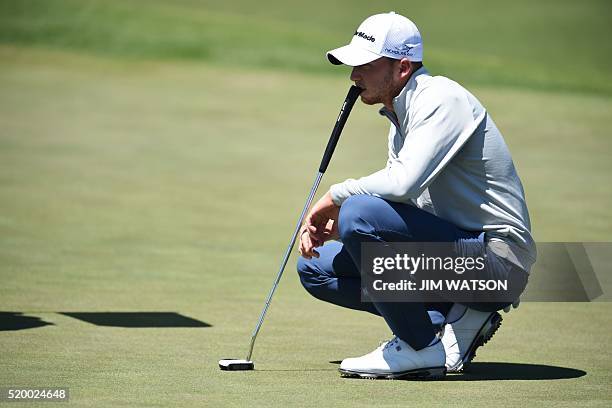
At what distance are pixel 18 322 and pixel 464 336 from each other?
2014 mm

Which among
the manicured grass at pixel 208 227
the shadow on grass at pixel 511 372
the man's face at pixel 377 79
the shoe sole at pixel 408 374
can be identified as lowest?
the manicured grass at pixel 208 227

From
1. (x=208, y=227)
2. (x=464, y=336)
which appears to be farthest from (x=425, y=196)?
(x=208, y=227)

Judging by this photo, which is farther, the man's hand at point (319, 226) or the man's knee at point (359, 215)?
the man's hand at point (319, 226)

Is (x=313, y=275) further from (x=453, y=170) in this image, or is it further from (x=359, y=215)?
(x=453, y=170)

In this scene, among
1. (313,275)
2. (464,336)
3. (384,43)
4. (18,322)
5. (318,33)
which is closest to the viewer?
(384,43)

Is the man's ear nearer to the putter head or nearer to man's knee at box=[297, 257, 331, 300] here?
man's knee at box=[297, 257, 331, 300]

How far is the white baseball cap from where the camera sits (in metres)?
4.52

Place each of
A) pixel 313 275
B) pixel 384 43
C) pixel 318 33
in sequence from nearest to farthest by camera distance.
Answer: pixel 384 43, pixel 313 275, pixel 318 33

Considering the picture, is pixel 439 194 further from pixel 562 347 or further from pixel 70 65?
pixel 70 65

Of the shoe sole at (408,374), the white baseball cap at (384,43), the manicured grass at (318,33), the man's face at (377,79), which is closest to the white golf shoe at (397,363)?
the shoe sole at (408,374)

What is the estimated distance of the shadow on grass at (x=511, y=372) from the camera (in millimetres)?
4605

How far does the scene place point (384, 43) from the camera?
452cm

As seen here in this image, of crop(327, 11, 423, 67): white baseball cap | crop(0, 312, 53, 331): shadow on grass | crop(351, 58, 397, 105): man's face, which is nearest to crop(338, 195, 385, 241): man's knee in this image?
crop(351, 58, 397, 105): man's face

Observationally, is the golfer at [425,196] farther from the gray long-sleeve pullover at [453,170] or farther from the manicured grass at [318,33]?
the manicured grass at [318,33]
